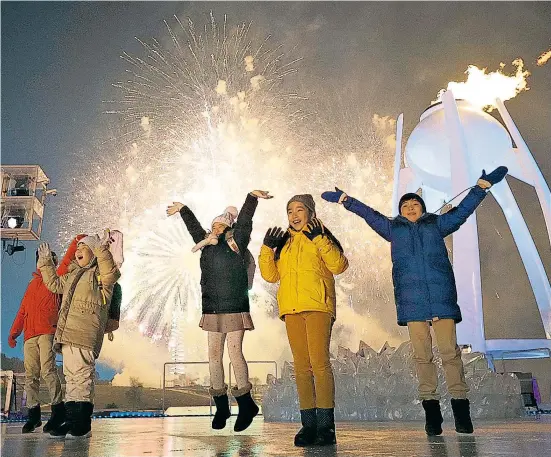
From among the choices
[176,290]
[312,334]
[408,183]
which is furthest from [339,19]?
[312,334]

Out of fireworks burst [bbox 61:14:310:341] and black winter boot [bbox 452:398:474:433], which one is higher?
fireworks burst [bbox 61:14:310:341]

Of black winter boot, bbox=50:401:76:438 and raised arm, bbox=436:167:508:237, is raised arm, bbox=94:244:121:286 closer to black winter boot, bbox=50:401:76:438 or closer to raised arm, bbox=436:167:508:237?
black winter boot, bbox=50:401:76:438

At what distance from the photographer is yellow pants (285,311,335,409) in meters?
2.88

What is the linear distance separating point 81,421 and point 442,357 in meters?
2.06

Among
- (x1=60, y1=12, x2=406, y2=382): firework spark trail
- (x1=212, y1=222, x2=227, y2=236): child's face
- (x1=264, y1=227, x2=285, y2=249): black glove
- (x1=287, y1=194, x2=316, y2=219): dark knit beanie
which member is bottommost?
(x1=264, y1=227, x2=285, y2=249): black glove

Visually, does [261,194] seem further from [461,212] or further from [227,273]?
[461,212]

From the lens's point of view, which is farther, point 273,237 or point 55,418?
point 55,418

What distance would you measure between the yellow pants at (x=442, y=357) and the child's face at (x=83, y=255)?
2.05 metres

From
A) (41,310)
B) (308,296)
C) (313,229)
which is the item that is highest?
(313,229)

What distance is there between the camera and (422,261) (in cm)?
344

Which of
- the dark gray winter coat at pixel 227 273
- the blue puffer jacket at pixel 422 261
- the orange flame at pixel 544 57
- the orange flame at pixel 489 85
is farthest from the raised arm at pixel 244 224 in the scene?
the orange flame at pixel 544 57

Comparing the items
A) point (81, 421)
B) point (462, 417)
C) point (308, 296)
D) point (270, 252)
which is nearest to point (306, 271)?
point (308, 296)

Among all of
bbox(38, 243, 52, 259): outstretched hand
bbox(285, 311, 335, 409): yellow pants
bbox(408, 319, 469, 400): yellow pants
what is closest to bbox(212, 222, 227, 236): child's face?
bbox(285, 311, 335, 409): yellow pants

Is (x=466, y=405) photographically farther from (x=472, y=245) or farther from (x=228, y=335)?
(x=472, y=245)
